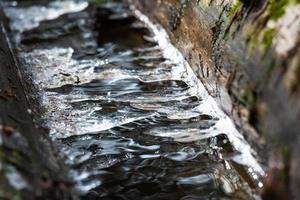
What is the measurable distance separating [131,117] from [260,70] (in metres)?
1.53

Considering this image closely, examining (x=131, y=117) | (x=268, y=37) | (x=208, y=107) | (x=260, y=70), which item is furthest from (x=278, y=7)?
(x=131, y=117)

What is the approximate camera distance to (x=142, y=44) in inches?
248

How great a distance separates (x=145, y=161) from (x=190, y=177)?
403 millimetres

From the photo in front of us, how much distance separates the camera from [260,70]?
3.24m

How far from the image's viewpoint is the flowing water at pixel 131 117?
349cm

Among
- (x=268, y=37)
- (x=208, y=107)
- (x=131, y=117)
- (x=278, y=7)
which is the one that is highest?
(x=278, y=7)

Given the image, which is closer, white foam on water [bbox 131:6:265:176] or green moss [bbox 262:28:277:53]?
green moss [bbox 262:28:277:53]

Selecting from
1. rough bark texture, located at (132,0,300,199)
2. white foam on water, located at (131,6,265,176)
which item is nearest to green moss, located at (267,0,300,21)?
rough bark texture, located at (132,0,300,199)

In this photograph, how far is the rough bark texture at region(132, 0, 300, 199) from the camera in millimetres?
2830

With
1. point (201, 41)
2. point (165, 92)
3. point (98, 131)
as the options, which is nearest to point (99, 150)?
point (98, 131)

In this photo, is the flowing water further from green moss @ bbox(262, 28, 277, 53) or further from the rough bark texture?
green moss @ bbox(262, 28, 277, 53)

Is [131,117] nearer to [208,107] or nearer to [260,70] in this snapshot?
[208,107]

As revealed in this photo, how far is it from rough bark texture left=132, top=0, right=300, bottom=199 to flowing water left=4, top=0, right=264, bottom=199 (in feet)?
0.96

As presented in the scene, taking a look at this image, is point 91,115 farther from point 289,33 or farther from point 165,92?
point 289,33
